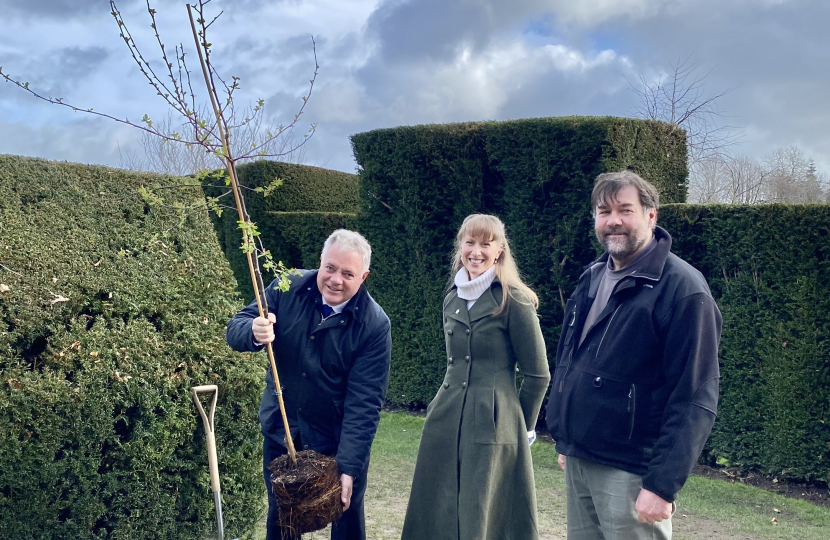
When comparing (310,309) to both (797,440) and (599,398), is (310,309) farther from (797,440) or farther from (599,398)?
(797,440)

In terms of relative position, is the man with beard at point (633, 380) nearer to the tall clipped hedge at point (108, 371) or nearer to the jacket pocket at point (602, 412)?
the jacket pocket at point (602, 412)

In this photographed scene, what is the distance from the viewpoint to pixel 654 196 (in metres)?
2.88

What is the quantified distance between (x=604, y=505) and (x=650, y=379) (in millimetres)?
540

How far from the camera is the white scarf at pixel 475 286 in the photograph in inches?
→ 138

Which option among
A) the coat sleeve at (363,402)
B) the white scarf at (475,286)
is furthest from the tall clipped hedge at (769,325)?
the coat sleeve at (363,402)

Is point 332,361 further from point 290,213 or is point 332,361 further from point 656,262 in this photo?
point 290,213

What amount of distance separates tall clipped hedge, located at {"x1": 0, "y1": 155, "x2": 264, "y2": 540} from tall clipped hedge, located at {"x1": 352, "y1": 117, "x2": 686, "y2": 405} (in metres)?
3.78

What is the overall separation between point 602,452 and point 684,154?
6.27 metres

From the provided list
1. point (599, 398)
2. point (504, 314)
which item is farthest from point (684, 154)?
point (599, 398)

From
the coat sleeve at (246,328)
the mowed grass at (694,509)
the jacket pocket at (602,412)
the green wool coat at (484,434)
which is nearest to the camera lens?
the jacket pocket at (602,412)

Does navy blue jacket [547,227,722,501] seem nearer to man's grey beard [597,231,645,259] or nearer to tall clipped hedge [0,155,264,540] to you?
man's grey beard [597,231,645,259]

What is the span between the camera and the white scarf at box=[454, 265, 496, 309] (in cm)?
350

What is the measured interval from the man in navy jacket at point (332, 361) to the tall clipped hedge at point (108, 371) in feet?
4.25

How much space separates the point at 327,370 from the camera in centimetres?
317
